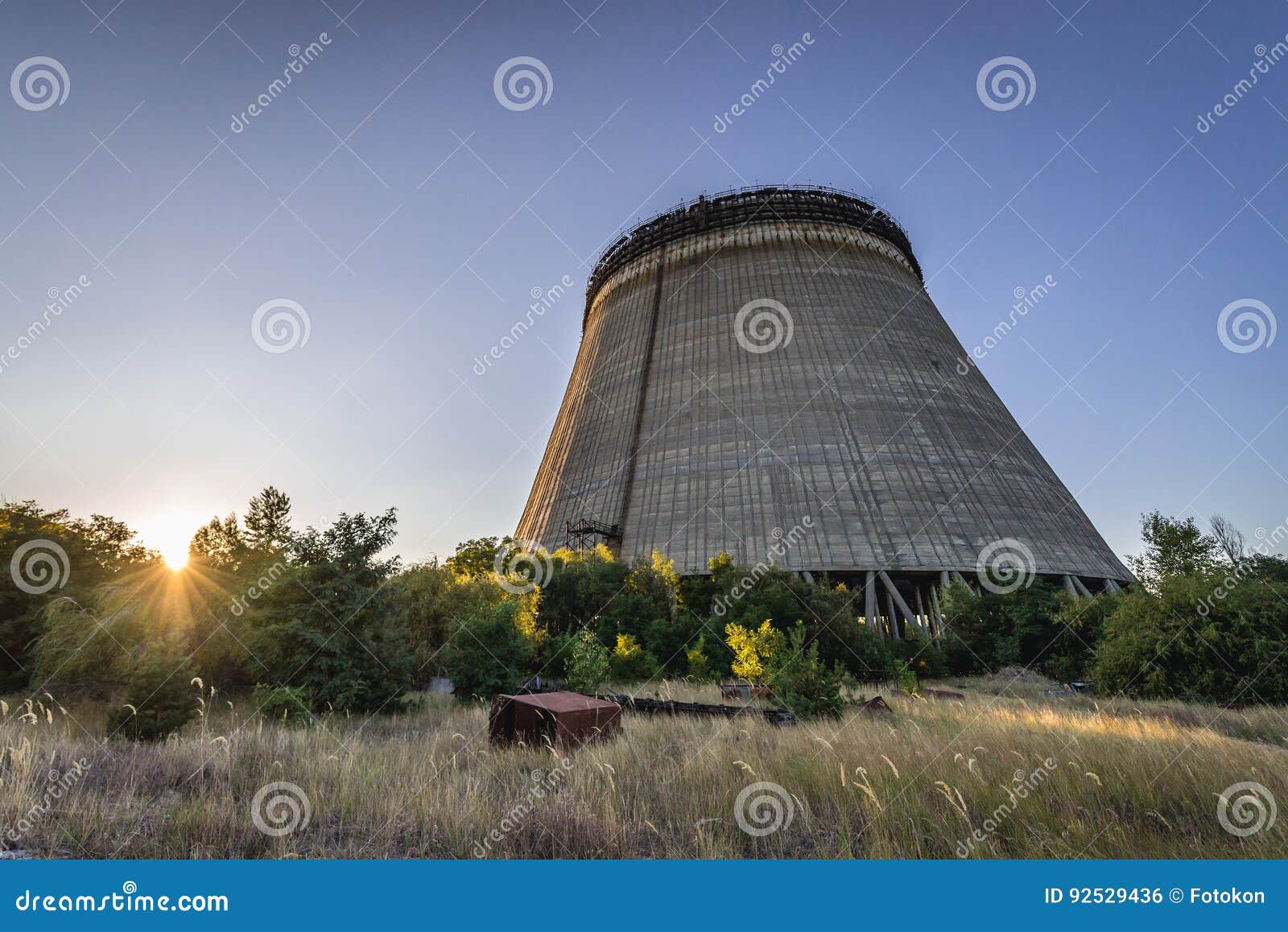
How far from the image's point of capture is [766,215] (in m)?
32.0

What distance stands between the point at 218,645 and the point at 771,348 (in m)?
22.2

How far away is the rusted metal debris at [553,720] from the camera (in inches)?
268

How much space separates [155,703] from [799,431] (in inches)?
805

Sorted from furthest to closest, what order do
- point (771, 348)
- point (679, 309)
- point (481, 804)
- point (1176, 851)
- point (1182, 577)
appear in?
point (679, 309)
point (771, 348)
point (1182, 577)
point (481, 804)
point (1176, 851)

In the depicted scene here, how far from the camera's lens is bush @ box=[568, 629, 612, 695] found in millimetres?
12750

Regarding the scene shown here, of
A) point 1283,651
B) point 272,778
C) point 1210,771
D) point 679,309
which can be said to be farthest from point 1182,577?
point 679,309

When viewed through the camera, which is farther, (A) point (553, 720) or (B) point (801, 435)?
(B) point (801, 435)

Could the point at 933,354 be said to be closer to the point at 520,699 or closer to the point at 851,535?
the point at 851,535

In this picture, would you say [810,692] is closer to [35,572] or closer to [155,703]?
[155,703]

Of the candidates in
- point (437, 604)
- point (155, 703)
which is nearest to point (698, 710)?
point (155, 703)

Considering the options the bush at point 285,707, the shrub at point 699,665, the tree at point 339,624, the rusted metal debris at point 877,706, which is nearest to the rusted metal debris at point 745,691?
the rusted metal debris at point 877,706

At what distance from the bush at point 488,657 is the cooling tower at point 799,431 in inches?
363

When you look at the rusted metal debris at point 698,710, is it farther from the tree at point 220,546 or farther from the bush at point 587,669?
the tree at point 220,546

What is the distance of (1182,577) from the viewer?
12.6 meters
